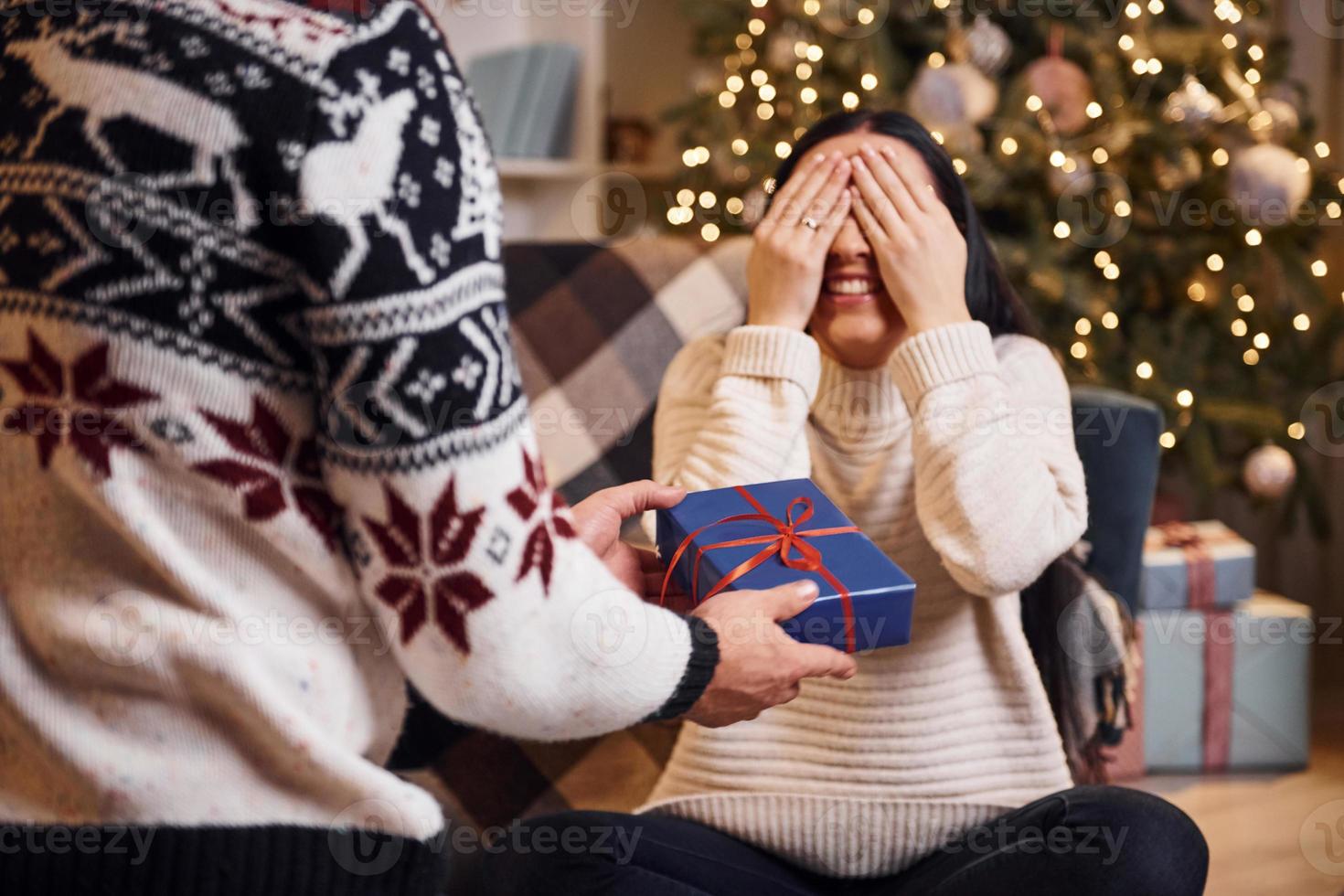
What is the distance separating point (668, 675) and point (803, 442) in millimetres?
542

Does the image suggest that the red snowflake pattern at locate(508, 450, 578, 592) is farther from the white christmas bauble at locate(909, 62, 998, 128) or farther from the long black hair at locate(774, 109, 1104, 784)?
the white christmas bauble at locate(909, 62, 998, 128)

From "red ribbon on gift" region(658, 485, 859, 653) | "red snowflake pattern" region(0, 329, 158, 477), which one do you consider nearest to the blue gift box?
"red ribbon on gift" region(658, 485, 859, 653)

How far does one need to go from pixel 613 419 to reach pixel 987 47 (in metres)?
1.23

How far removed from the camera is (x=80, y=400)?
631 millimetres

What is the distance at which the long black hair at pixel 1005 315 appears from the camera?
50.4 inches

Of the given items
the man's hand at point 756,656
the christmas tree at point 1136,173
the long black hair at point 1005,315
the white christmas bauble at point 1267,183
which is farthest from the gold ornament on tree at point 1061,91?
the man's hand at point 756,656

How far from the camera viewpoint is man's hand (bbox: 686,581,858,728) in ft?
2.67

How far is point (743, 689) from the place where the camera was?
82 cm

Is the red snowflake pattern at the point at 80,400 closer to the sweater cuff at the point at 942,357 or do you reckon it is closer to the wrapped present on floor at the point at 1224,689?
the sweater cuff at the point at 942,357

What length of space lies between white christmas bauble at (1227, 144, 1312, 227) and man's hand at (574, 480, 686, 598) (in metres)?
1.69

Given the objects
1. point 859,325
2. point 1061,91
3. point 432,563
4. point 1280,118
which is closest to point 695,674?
point 432,563

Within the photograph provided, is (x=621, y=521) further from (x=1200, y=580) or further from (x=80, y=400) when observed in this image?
(x=1200, y=580)

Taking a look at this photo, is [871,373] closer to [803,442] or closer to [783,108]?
[803,442]

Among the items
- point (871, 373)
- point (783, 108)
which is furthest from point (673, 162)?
point (871, 373)
